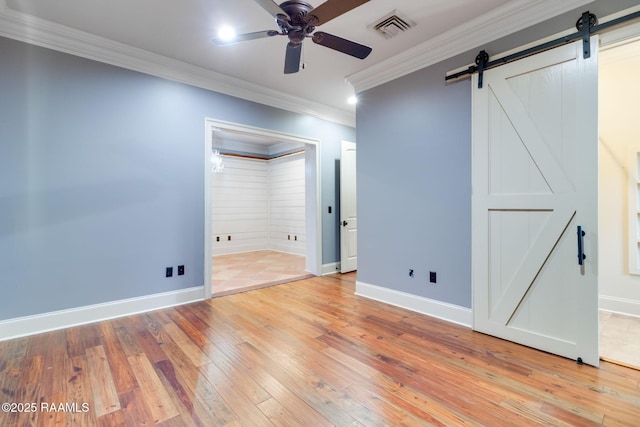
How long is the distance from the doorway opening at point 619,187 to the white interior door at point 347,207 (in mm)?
3084

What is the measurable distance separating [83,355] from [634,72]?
18.9ft

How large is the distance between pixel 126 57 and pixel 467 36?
347 cm

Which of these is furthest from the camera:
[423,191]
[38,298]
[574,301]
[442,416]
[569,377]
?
[423,191]

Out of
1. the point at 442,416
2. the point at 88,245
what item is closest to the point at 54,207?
the point at 88,245

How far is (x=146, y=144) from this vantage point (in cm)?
323

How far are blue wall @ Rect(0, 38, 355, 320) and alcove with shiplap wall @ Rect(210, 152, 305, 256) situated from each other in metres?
3.51

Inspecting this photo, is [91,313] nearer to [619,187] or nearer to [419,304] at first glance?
[419,304]

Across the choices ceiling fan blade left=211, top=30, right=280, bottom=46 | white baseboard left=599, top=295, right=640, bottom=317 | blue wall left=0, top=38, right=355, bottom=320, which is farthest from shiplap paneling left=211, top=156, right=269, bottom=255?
white baseboard left=599, top=295, right=640, bottom=317

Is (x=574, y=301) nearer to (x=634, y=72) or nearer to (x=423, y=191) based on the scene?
(x=423, y=191)

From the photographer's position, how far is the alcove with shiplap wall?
707 centimetres

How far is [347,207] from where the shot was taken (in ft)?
16.3

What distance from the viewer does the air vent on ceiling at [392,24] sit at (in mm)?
2543

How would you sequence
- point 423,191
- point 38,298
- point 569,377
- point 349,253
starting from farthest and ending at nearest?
point 349,253
point 423,191
point 38,298
point 569,377

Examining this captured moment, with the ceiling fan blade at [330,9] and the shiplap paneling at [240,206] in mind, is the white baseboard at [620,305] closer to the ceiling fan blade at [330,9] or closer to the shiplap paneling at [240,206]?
the ceiling fan blade at [330,9]
